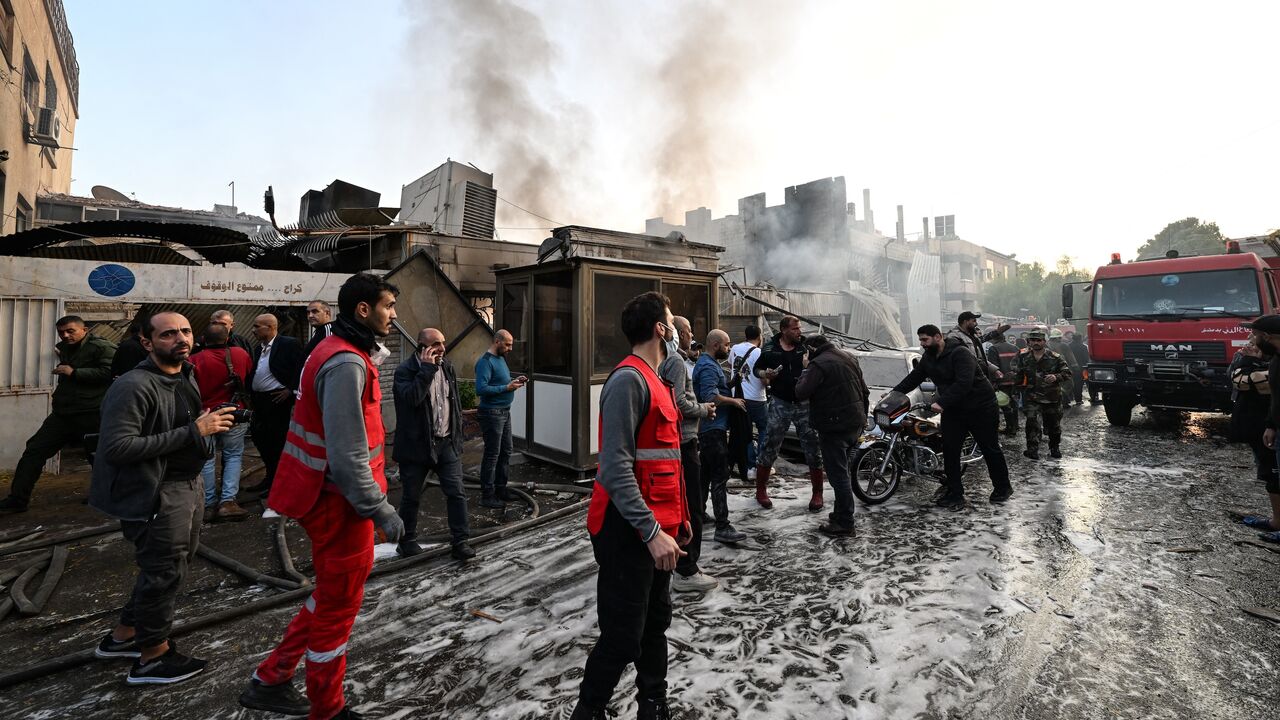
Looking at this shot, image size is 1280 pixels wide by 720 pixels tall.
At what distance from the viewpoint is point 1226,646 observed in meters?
3.32

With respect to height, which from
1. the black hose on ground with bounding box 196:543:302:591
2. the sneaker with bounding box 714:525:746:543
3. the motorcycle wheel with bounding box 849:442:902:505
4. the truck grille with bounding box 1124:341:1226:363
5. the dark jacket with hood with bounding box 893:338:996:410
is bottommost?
the black hose on ground with bounding box 196:543:302:591

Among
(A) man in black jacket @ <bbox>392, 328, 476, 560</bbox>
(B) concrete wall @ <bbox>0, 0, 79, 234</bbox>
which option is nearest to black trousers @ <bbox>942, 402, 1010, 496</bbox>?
(A) man in black jacket @ <bbox>392, 328, 476, 560</bbox>

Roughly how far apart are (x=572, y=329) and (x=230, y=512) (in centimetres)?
398

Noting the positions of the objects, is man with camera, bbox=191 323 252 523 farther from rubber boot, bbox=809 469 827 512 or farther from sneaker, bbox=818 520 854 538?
rubber boot, bbox=809 469 827 512

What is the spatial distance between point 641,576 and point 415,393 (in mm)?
3064

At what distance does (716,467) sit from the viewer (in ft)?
16.4

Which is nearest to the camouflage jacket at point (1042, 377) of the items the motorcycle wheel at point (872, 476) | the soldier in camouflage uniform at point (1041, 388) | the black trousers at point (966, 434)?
the soldier in camouflage uniform at point (1041, 388)

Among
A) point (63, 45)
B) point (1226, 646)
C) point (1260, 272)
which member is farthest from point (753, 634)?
point (63, 45)

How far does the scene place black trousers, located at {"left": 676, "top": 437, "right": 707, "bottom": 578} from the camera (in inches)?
156

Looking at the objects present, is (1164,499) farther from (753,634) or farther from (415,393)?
(415,393)

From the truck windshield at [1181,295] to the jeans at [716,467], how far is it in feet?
31.3

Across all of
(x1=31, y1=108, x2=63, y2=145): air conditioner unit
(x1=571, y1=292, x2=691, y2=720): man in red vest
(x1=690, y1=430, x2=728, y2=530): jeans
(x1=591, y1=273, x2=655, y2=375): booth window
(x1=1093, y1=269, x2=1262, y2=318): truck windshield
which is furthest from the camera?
(x1=31, y1=108, x2=63, y2=145): air conditioner unit

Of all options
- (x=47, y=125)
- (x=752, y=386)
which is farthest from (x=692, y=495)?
(x=47, y=125)

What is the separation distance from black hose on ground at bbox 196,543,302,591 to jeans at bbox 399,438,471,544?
2.88 ft
